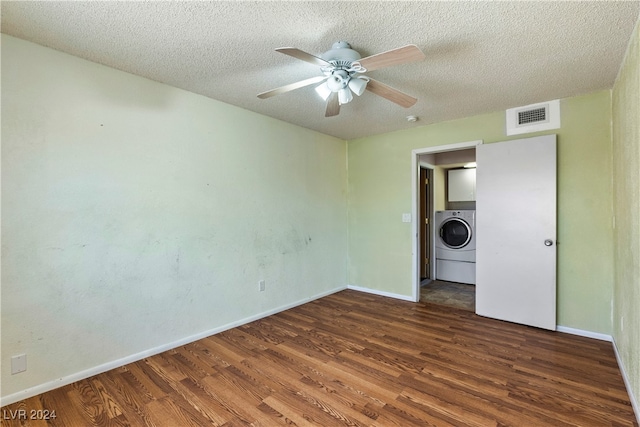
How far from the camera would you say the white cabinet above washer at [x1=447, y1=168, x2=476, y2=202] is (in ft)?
16.8

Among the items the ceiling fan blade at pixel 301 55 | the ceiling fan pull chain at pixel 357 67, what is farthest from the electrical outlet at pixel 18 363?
the ceiling fan pull chain at pixel 357 67

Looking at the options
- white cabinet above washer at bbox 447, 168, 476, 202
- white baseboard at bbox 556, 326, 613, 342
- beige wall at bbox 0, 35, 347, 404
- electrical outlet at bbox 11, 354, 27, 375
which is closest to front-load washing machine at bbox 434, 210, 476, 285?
white cabinet above washer at bbox 447, 168, 476, 202

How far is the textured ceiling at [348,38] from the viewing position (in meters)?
1.61

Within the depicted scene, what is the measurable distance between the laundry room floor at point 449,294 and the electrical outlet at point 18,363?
394cm

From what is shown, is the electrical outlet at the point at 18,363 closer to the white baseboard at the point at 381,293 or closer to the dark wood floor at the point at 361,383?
the dark wood floor at the point at 361,383

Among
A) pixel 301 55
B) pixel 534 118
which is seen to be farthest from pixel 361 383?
pixel 534 118

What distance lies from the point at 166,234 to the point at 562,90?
3.77 m

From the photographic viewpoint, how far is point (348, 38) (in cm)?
186

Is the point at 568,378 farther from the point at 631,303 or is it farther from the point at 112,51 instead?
the point at 112,51

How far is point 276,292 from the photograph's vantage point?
11.6 feet

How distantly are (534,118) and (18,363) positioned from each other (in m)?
4.74

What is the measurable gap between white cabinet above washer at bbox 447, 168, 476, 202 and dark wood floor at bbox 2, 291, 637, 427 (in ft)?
8.69

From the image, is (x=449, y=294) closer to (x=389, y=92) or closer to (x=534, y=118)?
(x=534, y=118)

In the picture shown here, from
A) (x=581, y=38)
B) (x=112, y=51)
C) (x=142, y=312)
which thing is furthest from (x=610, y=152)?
(x=142, y=312)
